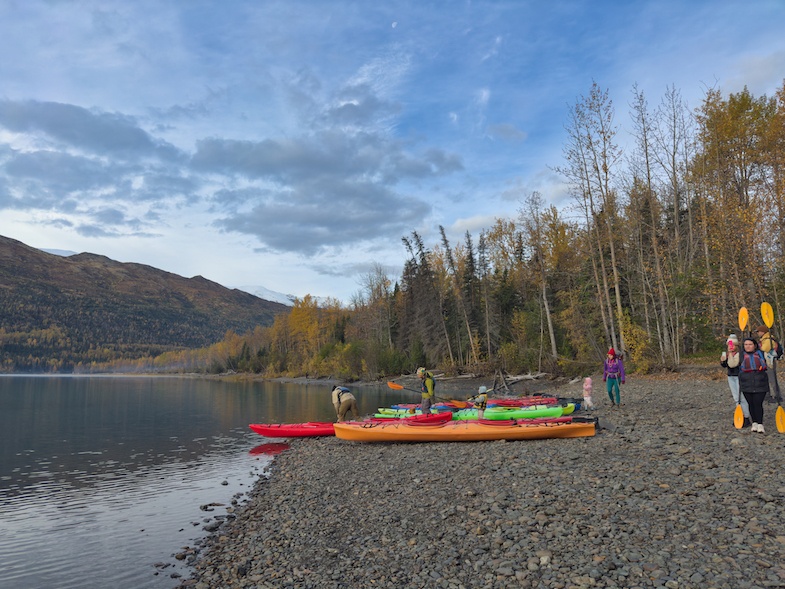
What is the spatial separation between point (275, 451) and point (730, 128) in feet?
87.7

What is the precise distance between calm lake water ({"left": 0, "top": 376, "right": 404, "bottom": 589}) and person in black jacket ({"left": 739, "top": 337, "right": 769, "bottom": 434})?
11.3 meters

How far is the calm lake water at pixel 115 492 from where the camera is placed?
8336 mm

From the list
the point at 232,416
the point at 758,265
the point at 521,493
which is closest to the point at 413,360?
the point at 232,416

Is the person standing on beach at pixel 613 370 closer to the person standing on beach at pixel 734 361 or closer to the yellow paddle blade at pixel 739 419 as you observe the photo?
the person standing on beach at pixel 734 361

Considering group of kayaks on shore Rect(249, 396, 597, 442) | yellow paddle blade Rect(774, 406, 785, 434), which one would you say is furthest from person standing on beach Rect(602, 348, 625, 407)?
yellow paddle blade Rect(774, 406, 785, 434)

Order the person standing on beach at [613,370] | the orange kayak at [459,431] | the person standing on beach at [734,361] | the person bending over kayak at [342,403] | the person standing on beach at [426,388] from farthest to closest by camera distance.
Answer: the person bending over kayak at [342,403]
the person standing on beach at [426,388]
the person standing on beach at [613,370]
the orange kayak at [459,431]
the person standing on beach at [734,361]

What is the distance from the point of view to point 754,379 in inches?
396

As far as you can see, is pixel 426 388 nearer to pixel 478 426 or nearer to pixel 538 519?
pixel 478 426

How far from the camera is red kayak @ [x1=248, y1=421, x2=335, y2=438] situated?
2006cm

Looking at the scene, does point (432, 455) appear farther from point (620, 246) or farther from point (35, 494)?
point (620, 246)

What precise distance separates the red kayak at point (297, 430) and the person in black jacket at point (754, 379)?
14255mm

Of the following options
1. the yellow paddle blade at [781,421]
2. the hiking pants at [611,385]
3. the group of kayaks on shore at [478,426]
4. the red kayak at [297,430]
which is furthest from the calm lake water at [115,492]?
the hiking pants at [611,385]

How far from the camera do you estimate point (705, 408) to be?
14672mm

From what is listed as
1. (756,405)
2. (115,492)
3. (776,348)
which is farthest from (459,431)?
(115,492)
